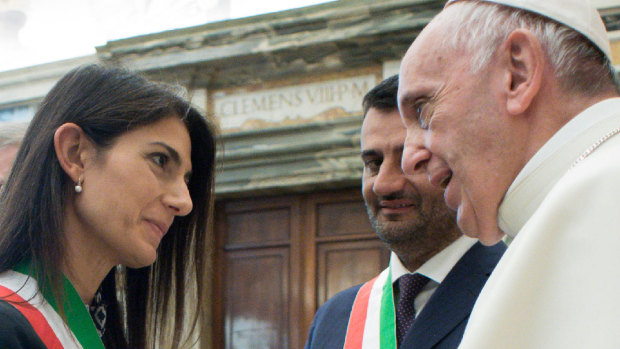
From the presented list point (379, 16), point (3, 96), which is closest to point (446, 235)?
point (379, 16)

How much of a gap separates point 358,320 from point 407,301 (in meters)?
0.22

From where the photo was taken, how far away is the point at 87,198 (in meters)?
1.98

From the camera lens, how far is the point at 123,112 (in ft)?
6.75

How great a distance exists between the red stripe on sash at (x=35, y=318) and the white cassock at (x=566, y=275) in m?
1.03

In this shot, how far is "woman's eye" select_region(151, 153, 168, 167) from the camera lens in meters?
2.06

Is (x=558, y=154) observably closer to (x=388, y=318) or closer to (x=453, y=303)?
(x=453, y=303)

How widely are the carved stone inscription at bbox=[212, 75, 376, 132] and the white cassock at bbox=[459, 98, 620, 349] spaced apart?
15.3 ft

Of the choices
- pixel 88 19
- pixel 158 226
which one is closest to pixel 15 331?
pixel 158 226

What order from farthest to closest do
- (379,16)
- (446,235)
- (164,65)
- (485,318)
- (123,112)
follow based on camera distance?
(164,65)
(379,16)
(446,235)
(123,112)
(485,318)

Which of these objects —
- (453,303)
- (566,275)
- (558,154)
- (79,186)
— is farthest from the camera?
(453,303)

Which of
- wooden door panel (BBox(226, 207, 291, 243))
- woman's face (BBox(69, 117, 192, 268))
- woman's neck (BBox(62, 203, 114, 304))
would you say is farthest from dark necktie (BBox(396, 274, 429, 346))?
wooden door panel (BBox(226, 207, 291, 243))

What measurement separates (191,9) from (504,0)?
5287mm

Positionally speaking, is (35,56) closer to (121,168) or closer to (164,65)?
(164,65)

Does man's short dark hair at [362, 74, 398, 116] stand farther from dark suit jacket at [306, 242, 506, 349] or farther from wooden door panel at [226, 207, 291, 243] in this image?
wooden door panel at [226, 207, 291, 243]
